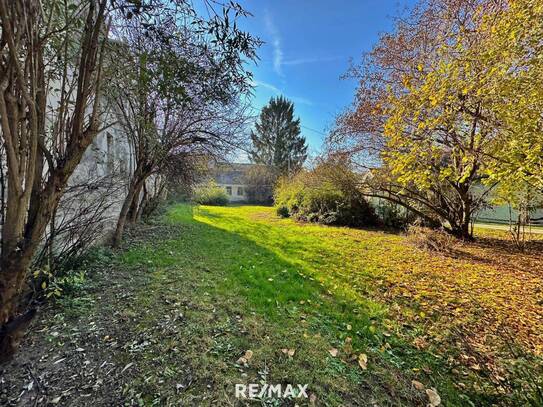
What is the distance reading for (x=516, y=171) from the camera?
11.3 feet

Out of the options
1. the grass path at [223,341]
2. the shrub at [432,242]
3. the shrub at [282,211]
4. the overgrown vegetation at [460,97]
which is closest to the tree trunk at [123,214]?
the grass path at [223,341]

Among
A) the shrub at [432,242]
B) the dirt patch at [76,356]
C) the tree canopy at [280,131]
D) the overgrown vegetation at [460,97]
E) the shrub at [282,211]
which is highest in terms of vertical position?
the tree canopy at [280,131]

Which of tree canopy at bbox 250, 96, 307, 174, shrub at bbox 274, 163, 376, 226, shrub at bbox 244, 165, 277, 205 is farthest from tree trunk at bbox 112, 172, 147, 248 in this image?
tree canopy at bbox 250, 96, 307, 174

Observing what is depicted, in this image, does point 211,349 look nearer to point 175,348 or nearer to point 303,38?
point 175,348

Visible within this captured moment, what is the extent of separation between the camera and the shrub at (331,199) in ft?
32.0

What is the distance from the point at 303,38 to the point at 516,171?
5968mm

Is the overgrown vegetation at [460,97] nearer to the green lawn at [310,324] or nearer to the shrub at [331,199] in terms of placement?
the shrub at [331,199]

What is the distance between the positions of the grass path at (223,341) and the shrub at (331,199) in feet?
19.2

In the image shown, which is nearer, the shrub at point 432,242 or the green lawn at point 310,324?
the green lawn at point 310,324

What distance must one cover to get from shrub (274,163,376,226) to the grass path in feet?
19.2

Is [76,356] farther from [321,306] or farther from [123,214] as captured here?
[123,214]

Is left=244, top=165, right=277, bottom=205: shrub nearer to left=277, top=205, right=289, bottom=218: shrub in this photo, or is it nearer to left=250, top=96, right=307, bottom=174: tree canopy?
left=250, top=96, right=307, bottom=174: tree canopy

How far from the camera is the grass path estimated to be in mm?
1734

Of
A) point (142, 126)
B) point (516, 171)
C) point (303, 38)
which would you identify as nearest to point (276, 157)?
point (303, 38)
